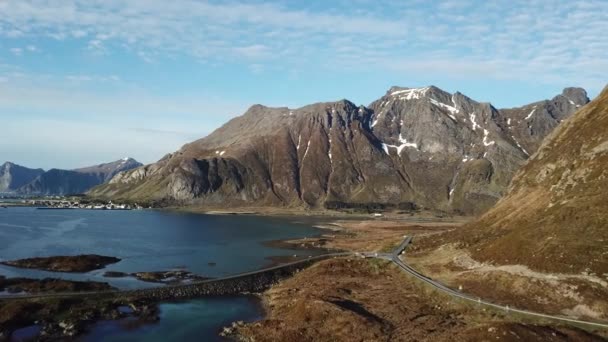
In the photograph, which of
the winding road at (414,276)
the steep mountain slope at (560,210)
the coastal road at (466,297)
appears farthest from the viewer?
the steep mountain slope at (560,210)

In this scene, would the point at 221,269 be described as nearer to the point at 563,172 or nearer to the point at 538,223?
the point at 538,223

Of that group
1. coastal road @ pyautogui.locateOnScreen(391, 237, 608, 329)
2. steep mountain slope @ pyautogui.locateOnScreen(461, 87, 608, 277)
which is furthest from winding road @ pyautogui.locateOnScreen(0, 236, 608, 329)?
steep mountain slope @ pyautogui.locateOnScreen(461, 87, 608, 277)

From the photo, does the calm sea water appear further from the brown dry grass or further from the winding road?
the winding road

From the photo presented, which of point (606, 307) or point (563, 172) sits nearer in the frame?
point (606, 307)

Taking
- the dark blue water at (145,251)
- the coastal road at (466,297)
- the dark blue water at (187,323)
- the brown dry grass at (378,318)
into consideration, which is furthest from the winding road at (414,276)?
the dark blue water at (145,251)

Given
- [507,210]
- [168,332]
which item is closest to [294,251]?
[507,210]

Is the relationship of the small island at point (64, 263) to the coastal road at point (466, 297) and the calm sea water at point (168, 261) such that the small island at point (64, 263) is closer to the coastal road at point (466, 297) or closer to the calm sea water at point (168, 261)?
the calm sea water at point (168, 261)
